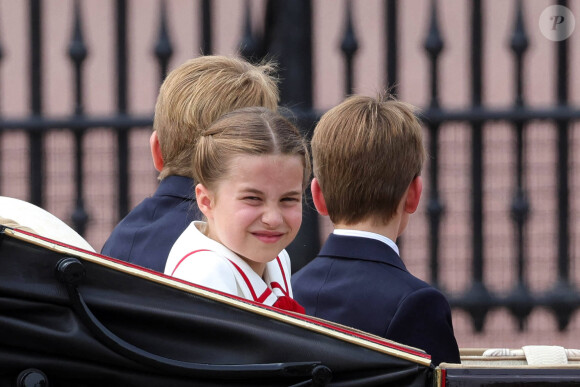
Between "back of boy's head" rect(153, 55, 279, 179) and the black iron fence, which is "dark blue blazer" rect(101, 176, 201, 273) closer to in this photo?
"back of boy's head" rect(153, 55, 279, 179)

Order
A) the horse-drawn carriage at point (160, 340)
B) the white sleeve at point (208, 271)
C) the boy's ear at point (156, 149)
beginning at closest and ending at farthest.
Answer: the horse-drawn carriage at point (160, 340) < the white sleeve at point (208, 271) < the boy's ear at point (156, 149)

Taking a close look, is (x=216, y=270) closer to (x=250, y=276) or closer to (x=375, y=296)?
(x=250, y=276)

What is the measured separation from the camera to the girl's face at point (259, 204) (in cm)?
195

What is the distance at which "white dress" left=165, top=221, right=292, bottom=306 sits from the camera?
190cm

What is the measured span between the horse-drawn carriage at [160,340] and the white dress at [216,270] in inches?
10.5

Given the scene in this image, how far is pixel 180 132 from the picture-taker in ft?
7.54

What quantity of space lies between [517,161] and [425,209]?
16.4 inches

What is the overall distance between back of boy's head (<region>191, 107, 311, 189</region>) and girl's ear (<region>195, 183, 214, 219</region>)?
0.03 feet

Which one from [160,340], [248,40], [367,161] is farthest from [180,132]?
[248,40]

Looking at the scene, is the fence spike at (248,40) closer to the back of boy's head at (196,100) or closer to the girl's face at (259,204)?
the back of boy's head at (196,100)

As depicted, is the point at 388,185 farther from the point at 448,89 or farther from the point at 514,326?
the point at 448,89

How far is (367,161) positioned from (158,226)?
0.50 m

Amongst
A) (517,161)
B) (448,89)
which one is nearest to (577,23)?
(517,161)

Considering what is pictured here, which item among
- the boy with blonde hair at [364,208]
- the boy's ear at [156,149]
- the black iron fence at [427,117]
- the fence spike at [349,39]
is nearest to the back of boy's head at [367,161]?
the boy with blonde hair at [364,208]
